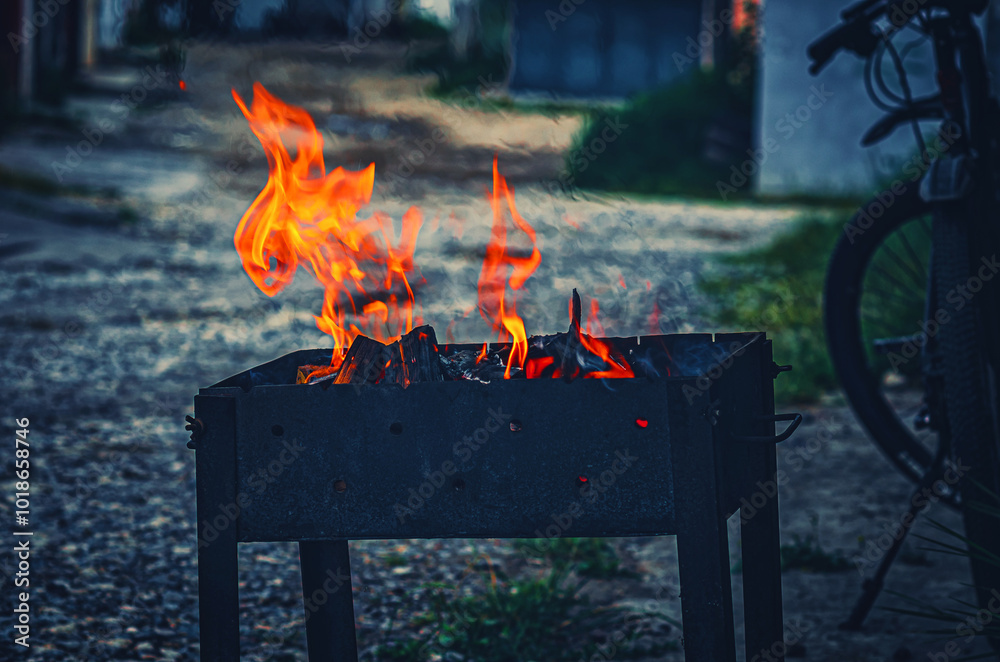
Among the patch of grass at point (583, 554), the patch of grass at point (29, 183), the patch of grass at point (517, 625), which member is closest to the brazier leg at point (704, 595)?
the patch of grass at point (517, 625)

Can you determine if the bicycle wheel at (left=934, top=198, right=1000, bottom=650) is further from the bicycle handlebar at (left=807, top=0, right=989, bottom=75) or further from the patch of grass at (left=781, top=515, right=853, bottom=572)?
the patch of grass at (left=781, top=515, right=853, bottom=572)

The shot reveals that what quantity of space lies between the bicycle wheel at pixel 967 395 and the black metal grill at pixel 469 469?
747 millimetres

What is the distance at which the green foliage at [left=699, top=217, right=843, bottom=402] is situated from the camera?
527 cm

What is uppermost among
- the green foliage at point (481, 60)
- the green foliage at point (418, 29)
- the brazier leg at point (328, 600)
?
the green foliage at point (418, 29)

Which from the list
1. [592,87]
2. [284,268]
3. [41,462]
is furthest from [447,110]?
[284,268]

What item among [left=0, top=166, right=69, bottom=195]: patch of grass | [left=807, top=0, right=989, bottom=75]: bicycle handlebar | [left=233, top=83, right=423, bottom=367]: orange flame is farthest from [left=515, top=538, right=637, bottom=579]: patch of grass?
[left=0, top=166, right=69, bottom=195]: patch of grass

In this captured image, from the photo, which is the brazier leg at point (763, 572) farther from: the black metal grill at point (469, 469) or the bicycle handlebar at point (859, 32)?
the bicycle handlebar at point (859, 32)

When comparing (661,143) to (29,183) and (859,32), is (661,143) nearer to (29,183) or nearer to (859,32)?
(29,183)

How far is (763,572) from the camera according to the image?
6.68 ft

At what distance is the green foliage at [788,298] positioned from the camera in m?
5.27

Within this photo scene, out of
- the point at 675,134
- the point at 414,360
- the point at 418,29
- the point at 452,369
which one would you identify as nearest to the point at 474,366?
the point at 452,369

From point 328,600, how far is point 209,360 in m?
4.00

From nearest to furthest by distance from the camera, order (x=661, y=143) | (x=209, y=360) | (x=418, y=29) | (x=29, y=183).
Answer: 1. (x=209, y=360)
2. (x=29, y=183)
3. (x=661, y=143)
4. (x=418, y=29)

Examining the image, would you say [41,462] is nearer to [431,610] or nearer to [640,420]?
[431,610]
